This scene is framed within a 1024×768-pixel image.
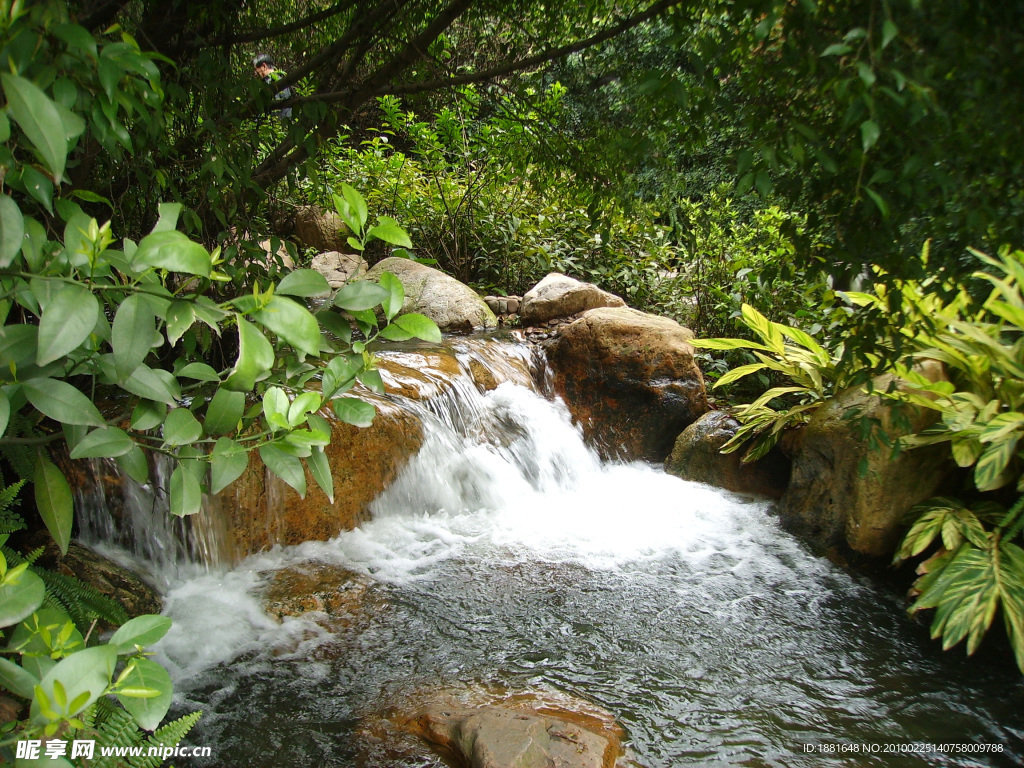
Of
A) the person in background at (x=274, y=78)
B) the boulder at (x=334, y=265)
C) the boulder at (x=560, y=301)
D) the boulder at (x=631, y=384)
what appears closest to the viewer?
the person in background at (x=274, y=78)

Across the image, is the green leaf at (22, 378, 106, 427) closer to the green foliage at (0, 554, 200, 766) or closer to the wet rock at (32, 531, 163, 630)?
the green foliage at (0, 554, 200, 766)

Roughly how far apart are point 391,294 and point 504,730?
5.46 ft

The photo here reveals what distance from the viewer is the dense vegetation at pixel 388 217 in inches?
45.4

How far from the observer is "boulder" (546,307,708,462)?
5969mm

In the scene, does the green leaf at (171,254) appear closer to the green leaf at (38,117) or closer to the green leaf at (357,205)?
the green leaf at (38,117)

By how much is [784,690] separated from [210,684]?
247cm

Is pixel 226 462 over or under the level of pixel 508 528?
over

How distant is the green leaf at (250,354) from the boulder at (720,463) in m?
4.76

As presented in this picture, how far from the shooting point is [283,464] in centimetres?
138

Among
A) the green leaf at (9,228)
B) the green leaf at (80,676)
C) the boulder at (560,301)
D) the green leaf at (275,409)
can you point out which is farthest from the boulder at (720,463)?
the green leaf at (9,228)

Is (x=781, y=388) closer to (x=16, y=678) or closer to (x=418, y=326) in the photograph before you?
(x=418, y=326)

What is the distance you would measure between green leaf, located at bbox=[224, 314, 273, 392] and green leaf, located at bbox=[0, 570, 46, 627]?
0.46 m

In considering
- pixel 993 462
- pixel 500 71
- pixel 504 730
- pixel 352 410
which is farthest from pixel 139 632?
pixel 993 462

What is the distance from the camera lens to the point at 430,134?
26.2 feet
